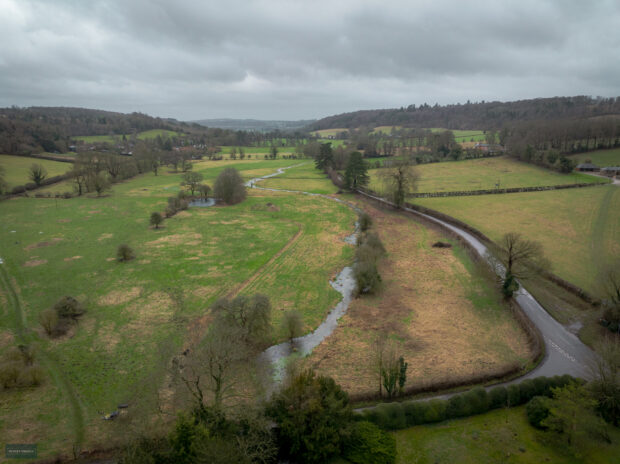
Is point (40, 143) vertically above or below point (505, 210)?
above

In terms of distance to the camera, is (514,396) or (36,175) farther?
(36,175)

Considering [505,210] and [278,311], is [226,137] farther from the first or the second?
[278,311]

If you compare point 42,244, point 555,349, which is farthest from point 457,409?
point 42,244

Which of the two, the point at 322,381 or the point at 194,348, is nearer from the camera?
the point at 322,381

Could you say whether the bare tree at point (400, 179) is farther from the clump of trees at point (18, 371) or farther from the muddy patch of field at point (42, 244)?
the clump of trees at point (18, 371)

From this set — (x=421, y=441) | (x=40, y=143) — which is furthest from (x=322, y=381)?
(x=40, y=143)

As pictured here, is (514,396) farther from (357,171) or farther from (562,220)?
(357,171)
